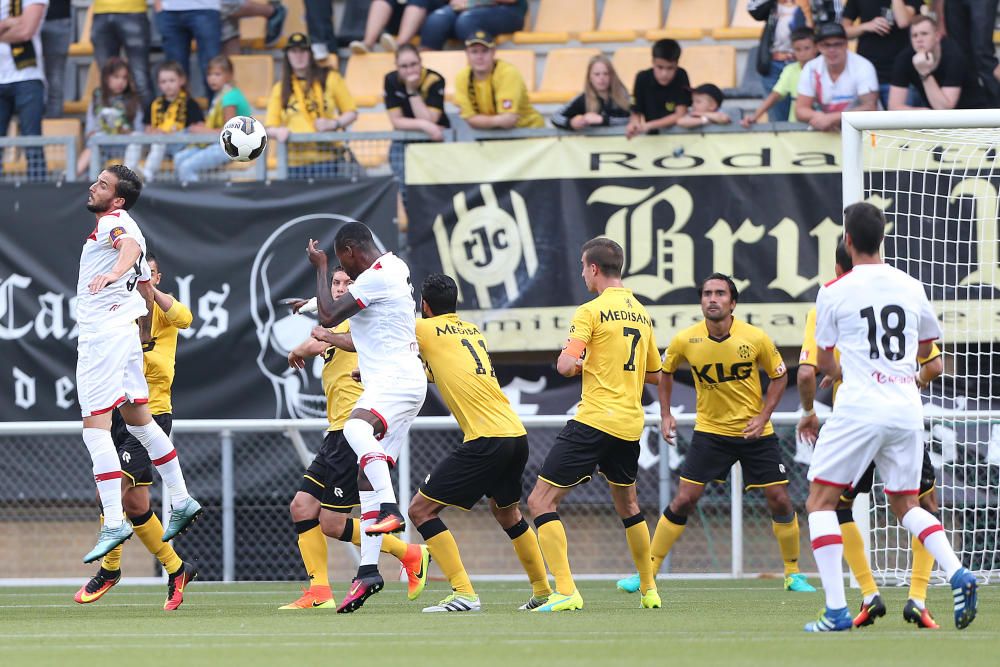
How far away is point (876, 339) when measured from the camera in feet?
24.1

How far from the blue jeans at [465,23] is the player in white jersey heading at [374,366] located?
7370 mm

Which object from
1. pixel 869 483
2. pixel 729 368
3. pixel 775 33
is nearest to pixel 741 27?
pixel 775 33

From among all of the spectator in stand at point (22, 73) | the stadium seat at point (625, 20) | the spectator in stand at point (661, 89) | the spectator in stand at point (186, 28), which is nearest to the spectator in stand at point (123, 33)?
the spectator in stand at point (186, 28)

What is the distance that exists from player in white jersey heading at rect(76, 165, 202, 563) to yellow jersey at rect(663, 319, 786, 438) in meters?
3.68

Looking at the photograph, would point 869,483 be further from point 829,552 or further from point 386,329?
point 386,329

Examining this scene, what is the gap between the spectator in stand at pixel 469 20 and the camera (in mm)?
16047

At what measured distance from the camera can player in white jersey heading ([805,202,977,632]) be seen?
24.1 ft

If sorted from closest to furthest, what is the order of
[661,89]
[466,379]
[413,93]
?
1. [466,379]
2. [661,89]
3. [413,93]

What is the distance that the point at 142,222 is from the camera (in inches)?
553

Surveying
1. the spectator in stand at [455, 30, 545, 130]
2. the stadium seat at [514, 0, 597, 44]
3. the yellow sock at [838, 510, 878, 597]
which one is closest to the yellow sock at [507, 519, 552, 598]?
the yellow sock at [838, 510, 878, 597]

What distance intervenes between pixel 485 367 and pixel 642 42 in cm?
819

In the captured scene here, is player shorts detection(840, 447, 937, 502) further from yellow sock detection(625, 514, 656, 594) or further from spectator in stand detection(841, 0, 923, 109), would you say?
spectator in stand detection(841, 0, 923, 109)

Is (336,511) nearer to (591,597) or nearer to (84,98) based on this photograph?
(591,597)

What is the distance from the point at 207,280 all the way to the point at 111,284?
458 centimetres
